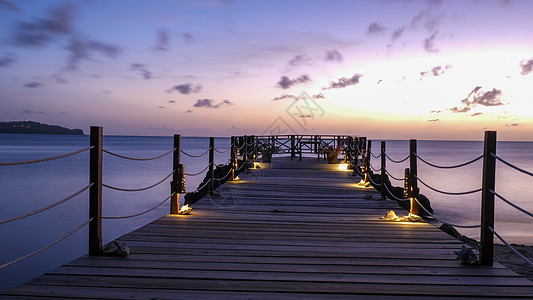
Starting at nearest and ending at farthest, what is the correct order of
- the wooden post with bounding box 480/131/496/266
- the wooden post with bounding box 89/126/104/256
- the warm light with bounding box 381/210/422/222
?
the wooden post with bounding box 480/131/496/266, the wooden post with bounding box 89/126/104/256, the warm light with bounding box 381/210/422/222

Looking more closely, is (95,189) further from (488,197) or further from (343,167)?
(343,167)

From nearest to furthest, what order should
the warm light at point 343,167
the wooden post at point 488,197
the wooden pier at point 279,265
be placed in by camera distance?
1. the wooden pier at point 279,265
2. the wooden post at point 488,197
3. the warm light at point 343,167

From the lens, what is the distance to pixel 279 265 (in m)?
3.05

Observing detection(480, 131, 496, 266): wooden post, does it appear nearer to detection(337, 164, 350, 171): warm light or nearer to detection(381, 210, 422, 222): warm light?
detection(381, 210, 422, 222): warm light

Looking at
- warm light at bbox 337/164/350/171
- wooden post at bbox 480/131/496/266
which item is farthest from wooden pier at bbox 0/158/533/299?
warm light at bbox 337/164/350/171

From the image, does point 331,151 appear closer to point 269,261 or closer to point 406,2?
point 406,2

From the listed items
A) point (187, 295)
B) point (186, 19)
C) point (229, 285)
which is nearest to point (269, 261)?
point (229, 285)

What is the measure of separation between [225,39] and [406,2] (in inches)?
344

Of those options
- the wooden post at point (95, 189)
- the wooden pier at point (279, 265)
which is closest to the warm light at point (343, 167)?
the wooden pier at point (279, 265)

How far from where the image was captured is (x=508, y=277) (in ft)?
9.33

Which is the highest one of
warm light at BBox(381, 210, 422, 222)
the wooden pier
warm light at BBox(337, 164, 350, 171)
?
warm light at BBox(337, 164, 350, 171)

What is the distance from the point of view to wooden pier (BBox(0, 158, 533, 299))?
2.49 metres

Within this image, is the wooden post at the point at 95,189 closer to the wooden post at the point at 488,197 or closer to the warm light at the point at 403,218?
the wooden post at the point at 488,197

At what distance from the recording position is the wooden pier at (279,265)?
8.16ft
